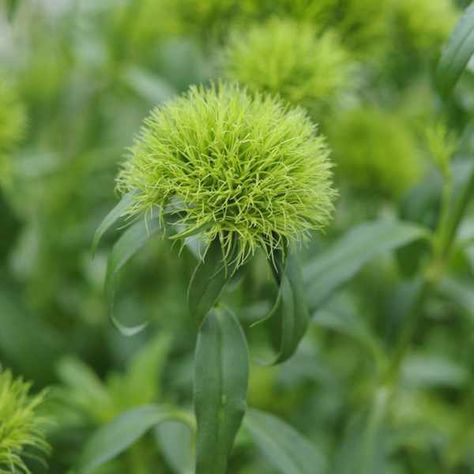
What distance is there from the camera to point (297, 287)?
813 mm

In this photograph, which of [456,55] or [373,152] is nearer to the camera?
[456,55]

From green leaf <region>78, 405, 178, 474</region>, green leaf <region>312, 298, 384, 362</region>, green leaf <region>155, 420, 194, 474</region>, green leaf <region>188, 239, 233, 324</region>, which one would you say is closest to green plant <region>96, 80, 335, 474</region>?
green leaf <region>188, 239, 233, 324</region>

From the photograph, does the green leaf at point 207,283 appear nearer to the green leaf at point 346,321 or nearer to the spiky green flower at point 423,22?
the green leaf at point 346,321

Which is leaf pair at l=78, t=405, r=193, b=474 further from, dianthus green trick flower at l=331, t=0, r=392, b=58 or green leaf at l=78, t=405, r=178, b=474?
dianthus green trick flower at l=331, t=0, r=392, b=58

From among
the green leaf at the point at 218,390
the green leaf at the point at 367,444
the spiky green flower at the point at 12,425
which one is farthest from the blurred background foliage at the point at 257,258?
the green leaf at the point at 218,390

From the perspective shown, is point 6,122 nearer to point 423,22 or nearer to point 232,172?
point 232,172

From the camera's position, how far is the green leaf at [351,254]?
96cm

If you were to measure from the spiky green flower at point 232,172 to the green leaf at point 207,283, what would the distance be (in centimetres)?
2

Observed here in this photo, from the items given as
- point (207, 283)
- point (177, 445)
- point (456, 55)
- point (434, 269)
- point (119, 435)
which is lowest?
point (177, 445)

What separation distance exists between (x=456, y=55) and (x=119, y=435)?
1.65ft

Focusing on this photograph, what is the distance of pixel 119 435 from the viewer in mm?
884

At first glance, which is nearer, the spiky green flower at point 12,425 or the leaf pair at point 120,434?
the spiky green flower at point 12,425

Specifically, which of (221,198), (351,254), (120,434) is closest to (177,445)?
(120,434)

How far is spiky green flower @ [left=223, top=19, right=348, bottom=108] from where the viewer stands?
979 mm
